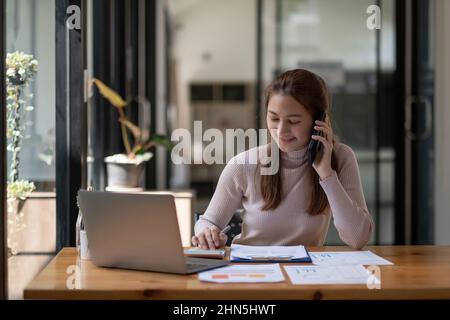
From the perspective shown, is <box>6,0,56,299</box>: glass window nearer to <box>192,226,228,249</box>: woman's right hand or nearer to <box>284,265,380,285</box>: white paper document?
<box>192,226,228,249</box>: woman's right hand

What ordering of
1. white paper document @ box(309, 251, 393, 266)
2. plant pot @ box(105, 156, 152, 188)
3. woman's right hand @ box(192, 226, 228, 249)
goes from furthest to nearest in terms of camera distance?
plant pot @ box(105, 156, 152, 188)
woman's right hand @ box(192, 226, 228, 249)
white paper document @ box(309, 251, 393, 266)

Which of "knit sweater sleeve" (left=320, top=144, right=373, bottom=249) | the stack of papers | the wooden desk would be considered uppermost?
"knit sweater sleeve" (left=320, top=144, right=373, bottom=249)

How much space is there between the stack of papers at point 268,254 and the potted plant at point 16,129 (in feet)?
2.41

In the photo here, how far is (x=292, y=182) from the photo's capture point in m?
2.39

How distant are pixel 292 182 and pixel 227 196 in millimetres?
218

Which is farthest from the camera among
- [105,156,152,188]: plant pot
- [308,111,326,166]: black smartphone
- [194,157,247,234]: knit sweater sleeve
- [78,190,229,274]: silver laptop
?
[105,156,152,188]: plant pot

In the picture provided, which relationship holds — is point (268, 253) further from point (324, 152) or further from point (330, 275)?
point (324, 152)

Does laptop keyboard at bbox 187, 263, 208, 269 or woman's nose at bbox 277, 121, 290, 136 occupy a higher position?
woman's nose at bbox 277, 121, 290, 136

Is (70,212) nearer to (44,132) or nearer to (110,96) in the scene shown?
(44,132)

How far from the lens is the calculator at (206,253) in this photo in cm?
194

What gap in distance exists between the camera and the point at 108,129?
14.1 feet

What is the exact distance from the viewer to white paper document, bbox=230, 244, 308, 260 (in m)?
1.93

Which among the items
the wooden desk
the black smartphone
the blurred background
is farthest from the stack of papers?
the blurred background

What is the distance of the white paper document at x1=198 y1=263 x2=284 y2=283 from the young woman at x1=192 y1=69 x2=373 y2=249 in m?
0.43
